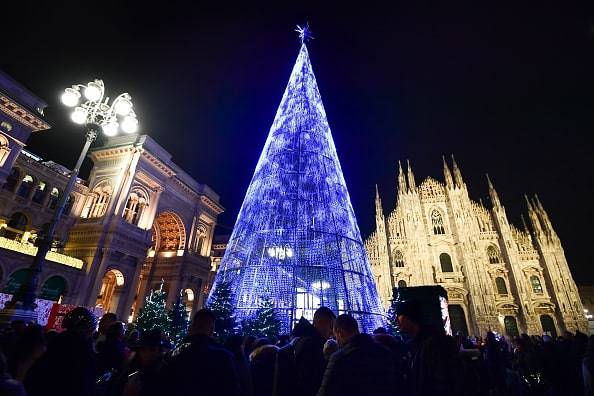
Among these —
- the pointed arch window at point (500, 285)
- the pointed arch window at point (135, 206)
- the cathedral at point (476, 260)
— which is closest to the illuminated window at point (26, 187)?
the pointed arch window at point (135, 206)

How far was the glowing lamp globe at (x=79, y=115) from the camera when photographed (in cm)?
934

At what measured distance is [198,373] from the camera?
2.40 metres

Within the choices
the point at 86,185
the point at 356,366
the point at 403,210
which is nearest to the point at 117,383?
the point at 356,366

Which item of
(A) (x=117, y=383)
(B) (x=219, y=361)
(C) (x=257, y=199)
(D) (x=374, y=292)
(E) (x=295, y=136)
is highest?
(E) (x=295, y=136)

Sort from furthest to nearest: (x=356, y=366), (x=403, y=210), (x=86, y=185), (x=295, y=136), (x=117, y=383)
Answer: (x=403, y=210) < (x=86, y=185) < (x=295, y=136) < (x=117, y=383) < (x=356, y=366)

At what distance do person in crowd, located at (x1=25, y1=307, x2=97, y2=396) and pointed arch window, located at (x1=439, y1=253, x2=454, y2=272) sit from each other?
37.9m

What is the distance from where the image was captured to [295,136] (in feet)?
36.1

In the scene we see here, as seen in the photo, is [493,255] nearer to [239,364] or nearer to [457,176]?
[457,176]

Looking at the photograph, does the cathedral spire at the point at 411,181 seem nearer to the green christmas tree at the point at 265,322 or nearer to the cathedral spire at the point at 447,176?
the cathedral spire at the point at 447,176

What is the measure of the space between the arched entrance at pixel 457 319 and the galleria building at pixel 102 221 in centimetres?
2752

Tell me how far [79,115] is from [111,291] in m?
20.2

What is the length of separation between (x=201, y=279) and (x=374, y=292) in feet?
79.3

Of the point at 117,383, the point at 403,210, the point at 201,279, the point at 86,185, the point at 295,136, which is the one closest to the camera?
the point at 117,383

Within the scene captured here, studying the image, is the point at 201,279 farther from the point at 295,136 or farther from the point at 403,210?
the point at 403,210
